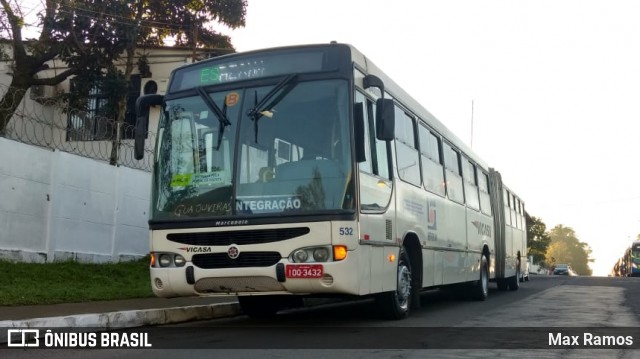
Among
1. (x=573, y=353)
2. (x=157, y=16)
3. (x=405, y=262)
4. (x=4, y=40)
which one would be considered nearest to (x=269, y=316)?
(x=405, y=262)

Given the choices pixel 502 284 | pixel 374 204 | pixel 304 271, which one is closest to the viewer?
pixel 304 271

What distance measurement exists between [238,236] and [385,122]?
2.20 m

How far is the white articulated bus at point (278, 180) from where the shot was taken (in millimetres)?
7504

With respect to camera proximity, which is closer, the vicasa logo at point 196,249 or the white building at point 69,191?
the vicasa logo at point 196,249

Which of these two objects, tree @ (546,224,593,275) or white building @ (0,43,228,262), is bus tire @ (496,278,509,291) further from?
tree @ (546,224,593,275)

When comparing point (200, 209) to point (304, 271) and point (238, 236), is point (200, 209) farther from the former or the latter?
point (304, 271)

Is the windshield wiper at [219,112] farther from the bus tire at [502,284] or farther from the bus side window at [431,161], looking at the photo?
the bus tire at [502,284]

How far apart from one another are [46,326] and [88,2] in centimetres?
1511

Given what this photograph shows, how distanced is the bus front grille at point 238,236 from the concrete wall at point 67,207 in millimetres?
6121

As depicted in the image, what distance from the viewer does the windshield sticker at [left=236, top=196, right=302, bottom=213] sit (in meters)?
7.52

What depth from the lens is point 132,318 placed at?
28.0 ft

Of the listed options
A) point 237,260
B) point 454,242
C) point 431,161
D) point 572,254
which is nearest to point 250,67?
point 237,260

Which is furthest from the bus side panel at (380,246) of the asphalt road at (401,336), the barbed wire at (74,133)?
the barbed wire at (74,133)

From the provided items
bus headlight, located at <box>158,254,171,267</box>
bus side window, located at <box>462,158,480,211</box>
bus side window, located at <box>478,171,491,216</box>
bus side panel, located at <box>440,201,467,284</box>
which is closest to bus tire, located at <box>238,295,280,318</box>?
bus headlight, located at <box>158,254,171,267</box>
